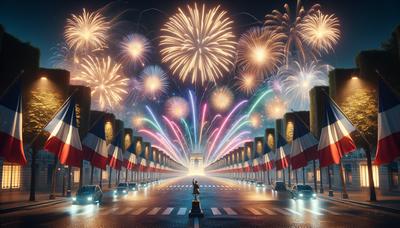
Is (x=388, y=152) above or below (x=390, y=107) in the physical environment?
below

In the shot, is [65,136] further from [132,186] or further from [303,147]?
[132,186]

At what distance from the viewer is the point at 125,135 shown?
90.4 metres

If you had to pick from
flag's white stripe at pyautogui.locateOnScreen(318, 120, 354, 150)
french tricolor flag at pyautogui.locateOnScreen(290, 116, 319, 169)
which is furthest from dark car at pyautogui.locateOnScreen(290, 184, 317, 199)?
french tricolor flag at pyautogui.locateOnScreen(290, 116, 319, 169)

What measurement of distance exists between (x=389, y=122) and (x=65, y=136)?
25223mm

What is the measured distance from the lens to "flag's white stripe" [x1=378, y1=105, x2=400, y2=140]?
2518 centimetres

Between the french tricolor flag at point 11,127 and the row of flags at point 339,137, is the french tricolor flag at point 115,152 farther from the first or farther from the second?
the french tricolor flag at point 11,127

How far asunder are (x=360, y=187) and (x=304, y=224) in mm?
44604

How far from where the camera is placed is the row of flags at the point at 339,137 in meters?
25.3

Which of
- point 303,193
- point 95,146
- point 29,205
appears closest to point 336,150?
point 303,193

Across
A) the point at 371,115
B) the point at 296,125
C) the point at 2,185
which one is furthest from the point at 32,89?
the point at 371,115

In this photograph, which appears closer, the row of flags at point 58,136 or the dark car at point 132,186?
the row of flags at point 58,136

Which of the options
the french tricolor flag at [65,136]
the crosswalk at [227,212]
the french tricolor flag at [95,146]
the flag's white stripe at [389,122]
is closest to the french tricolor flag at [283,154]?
the french tricolor flag at [95,146]

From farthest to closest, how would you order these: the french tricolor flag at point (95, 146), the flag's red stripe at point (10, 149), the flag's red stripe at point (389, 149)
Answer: the french tricolor flag at point (95, 146)
the flag's red stripe at point (10, 149)
the flag's red stripe at point (389, 149)

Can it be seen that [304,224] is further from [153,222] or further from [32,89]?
[32,89]
